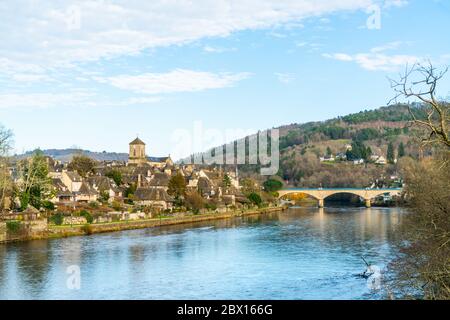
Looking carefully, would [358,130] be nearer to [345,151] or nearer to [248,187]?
[345,151]

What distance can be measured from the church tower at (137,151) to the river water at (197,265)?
4449 cm

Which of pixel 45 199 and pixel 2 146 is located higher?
pixel 2 146

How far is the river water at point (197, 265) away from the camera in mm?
18266

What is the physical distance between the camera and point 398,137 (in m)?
133

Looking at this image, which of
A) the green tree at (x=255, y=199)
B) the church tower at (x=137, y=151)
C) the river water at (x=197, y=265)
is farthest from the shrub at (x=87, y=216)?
the church tower at (x=137, y=151)

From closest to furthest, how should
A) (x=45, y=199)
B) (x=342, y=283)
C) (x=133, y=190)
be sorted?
(x=342, y=283) → (x=45, y=199) → (x=133, y=190)

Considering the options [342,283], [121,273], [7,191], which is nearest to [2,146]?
[7,191]

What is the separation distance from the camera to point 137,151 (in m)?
81.5

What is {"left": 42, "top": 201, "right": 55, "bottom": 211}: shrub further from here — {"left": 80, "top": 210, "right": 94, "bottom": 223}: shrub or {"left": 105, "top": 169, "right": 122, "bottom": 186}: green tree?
{"left": 105, "top": 169, "right": 122, "bottom": 186}: green tree

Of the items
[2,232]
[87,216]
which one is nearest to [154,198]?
[87,216]

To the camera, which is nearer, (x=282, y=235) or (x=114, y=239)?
(x=114, y=239)

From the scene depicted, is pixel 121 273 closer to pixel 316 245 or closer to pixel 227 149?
pixel 316 245
